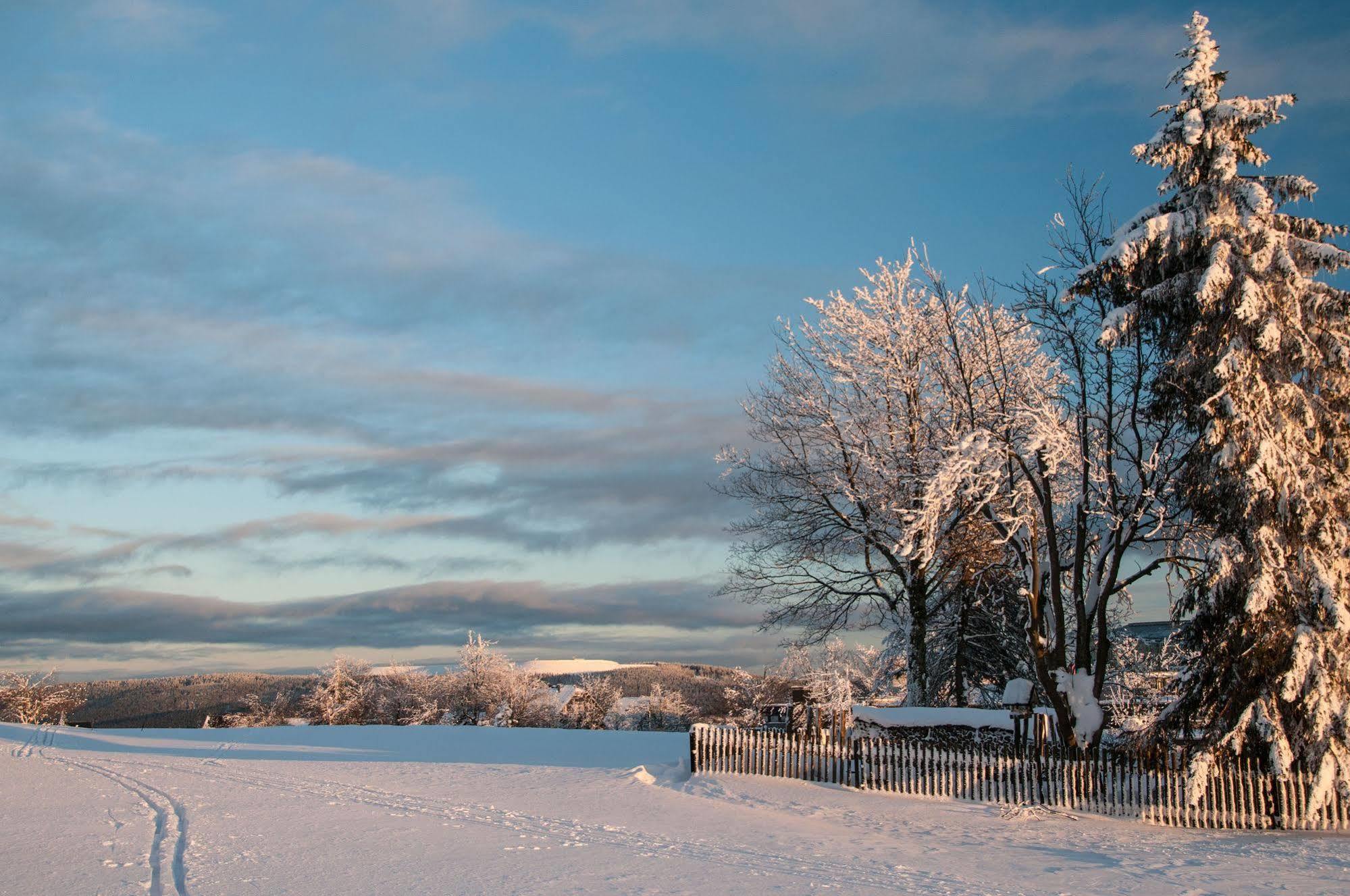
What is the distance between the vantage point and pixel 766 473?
2728 cm

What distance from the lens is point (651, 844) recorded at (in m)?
12.8

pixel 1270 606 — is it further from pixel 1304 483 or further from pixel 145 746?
pixel 145 746

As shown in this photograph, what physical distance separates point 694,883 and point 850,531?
1684 cm

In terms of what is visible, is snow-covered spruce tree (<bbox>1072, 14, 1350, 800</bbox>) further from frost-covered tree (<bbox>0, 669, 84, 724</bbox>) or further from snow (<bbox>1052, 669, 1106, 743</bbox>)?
frost-covered tree (<bbox>0, 669, 84, 724</bbox>)

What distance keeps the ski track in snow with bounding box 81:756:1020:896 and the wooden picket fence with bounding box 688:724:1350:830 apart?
6.04 meters

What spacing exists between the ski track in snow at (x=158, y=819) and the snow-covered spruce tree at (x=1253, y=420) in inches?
568

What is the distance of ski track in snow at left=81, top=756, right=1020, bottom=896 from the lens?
35.2 ft

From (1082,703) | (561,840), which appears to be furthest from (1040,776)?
(561,840)

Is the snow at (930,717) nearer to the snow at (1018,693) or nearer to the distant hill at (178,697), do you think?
the snow at (1018,693)

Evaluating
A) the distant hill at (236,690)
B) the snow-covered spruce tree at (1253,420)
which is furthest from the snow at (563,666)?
the snow-covered spruce tree at (1253,420)

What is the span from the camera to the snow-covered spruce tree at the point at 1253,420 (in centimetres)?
1502

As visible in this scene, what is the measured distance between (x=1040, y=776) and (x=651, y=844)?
7.90 metres

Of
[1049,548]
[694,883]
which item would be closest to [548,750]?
[1049,548]

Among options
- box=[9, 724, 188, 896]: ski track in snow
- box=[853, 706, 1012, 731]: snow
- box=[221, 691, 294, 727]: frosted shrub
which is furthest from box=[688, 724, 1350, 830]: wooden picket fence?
box=[221, 691, 294, 727]: frosted shrub
